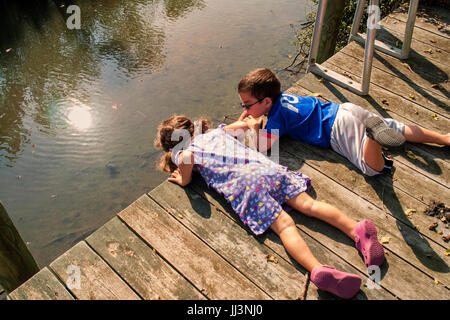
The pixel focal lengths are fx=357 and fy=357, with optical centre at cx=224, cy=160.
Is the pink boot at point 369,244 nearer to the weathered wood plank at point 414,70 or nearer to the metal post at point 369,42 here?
the metal post at point 369,42

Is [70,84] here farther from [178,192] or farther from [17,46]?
[178,192]

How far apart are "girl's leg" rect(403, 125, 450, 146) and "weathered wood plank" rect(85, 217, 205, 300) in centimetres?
245

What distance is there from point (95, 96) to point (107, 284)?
437cm

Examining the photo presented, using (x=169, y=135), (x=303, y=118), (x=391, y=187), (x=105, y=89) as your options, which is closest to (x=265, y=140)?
(x=303, y=118)

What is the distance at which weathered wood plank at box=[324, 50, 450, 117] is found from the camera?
12.7 ft

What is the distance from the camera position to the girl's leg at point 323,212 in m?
2.68

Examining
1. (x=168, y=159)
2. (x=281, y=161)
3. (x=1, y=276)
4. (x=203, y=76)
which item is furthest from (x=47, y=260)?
(x=203, y=76)

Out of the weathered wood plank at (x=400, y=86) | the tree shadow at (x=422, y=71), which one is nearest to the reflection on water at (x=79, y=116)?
the weathered wood plank at (x=400, y=86)

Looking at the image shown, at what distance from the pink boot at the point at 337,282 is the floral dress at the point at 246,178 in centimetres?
54

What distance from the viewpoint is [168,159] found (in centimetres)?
337

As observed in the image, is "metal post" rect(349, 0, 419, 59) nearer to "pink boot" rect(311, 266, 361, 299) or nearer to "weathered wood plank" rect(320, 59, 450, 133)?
"weathered wood plank" rect(320, 59, 450, 133)

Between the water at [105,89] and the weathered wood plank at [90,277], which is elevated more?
the weathered wood plank at [90,277]

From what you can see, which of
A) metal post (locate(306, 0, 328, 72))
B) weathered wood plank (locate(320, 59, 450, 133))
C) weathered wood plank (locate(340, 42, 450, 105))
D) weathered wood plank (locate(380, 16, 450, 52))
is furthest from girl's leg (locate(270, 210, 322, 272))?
weathered wood plank (locate(380, 16, 450, 52))

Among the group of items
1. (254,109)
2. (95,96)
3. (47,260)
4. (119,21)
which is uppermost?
(254,109)
